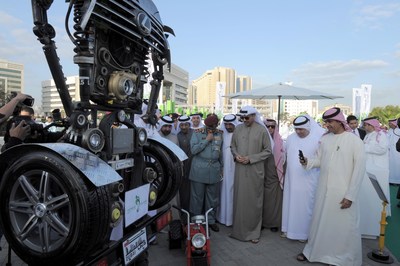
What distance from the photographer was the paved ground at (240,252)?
4094 mm

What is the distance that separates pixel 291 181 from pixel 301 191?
8.7 inches

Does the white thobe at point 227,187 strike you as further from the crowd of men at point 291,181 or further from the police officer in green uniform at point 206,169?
the police officer in green uniform at point 206,169

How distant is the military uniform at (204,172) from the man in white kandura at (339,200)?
1.77m

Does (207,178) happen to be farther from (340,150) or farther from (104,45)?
(104,45)

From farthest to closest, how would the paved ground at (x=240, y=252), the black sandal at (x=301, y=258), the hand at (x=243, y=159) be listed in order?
the hand at (x=243, y=159)
the black sandal at (x=301, y=258)
the paved ground at (x=240, y=252)

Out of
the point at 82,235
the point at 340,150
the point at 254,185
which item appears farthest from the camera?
the point at 254,185

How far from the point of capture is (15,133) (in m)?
2.68

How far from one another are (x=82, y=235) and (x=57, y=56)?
4.32ft

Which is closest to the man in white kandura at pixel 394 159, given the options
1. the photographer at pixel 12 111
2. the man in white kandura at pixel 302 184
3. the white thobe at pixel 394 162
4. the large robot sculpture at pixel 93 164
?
the white thobe at pixel 394 162

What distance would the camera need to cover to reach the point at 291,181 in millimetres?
5090

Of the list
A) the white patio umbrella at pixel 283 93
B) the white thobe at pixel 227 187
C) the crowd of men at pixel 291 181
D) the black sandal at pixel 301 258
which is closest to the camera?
the crowd of men at pixel 291 181

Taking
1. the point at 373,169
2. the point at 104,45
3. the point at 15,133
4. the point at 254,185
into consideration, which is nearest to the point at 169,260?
the point at 254,185

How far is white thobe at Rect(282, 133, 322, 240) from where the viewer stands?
16.3 ft

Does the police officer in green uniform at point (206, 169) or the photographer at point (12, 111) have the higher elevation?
the photographer at point (12, 111)
